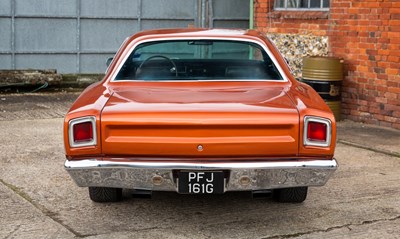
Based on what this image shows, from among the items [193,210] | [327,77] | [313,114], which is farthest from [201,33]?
[327,77]

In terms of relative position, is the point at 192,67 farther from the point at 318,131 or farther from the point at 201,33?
the point at 318,131

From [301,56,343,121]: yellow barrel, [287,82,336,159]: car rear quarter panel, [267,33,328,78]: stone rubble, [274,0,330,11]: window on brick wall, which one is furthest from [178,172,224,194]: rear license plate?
[274,0,330,11]: window on brick wall

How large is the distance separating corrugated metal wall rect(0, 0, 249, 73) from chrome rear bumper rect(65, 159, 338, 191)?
29.3 feet

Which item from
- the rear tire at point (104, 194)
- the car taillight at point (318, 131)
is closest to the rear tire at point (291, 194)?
the car taillight at point (318, 131)

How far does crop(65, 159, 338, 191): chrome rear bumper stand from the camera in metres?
4.83

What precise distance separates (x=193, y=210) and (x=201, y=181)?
0.92 m

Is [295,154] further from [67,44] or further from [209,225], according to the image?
[67,44]

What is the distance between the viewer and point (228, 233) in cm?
Result: 512

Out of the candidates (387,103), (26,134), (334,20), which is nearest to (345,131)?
(387,103)

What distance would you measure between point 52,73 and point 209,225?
27.2ft

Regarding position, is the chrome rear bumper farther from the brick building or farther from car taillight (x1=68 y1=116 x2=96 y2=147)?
the brick building

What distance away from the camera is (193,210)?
5.72m

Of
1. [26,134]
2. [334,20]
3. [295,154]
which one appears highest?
[334,20]

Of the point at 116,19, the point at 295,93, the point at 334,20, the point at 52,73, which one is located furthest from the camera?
the point at 116,19
